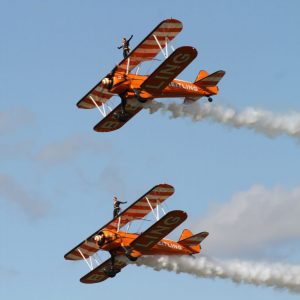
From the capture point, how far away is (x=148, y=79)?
61.2 m

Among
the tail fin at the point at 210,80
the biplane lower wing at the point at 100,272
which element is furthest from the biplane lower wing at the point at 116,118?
the biplane lower wing at the point at 100,272

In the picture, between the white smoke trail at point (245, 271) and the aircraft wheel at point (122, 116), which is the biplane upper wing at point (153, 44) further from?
the white smoke trail at point (245, 271)

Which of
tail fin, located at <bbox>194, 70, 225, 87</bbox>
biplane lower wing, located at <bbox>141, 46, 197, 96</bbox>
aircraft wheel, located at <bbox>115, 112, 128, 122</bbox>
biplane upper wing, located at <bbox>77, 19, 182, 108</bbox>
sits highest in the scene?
tail fin, located at <bbox>194, 70, 225, 87</bbox>

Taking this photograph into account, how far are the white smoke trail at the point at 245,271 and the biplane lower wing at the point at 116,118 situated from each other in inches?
216

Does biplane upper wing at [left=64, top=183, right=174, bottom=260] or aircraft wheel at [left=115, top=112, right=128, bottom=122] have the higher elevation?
aircraft wheel at [left=115, top=112, right=128, bottom=122]

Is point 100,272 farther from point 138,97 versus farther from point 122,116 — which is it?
point 138,97

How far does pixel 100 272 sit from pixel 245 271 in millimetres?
5517

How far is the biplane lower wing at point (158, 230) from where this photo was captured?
59.4 metres

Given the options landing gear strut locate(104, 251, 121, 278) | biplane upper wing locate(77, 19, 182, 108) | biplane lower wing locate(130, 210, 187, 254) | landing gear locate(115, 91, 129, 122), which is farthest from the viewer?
landing gear locate(115, 91, 129, 122)

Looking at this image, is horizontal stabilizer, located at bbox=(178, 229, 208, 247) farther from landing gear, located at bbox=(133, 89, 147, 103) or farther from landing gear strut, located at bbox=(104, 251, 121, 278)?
landing gear, located at bbox=(133, 89, 147, 103)

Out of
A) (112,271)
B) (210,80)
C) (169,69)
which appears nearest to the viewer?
(169,69)

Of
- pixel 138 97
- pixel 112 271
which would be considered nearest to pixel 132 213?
pixel 112 271

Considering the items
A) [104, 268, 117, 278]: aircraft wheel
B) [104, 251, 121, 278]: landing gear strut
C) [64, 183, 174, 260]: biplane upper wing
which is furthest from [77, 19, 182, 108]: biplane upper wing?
[104, 268, 117, 278]: aircraft wheel

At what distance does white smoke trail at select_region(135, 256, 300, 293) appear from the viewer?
211 feet
